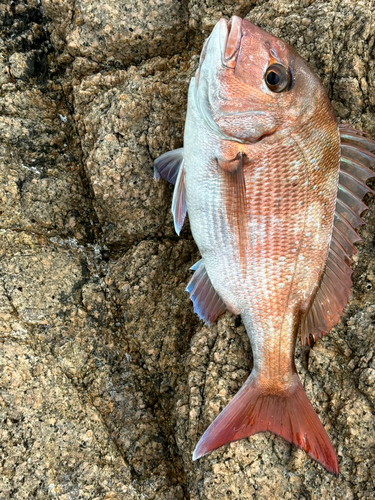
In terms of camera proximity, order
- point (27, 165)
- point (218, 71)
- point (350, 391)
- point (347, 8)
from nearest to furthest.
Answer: point (218, 71) < point (350, 391) < point (347, 8) < point (27, 165)

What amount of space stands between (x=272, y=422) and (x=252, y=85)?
5.26 feet

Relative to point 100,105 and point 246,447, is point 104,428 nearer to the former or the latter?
point 246,447

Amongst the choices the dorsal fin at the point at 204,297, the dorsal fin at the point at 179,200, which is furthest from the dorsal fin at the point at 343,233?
the dorsal fin at the point at 179,200

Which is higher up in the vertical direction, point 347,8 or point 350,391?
point 347,8

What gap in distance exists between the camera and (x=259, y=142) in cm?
202

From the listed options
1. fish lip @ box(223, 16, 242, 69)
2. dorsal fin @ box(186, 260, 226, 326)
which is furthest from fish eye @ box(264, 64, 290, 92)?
dorsal fin @ box(186, 260, 226, 326)

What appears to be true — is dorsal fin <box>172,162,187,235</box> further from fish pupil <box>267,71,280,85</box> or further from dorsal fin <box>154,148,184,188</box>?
fish pupil <box>267,71,280,85</box>

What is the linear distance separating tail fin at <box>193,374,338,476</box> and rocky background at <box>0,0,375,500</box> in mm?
75

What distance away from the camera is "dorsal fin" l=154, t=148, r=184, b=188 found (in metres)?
2.44

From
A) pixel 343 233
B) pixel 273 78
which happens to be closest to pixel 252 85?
pixel 273 78

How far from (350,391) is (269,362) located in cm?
42

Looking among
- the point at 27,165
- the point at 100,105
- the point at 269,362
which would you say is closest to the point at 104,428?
the point at 269,362

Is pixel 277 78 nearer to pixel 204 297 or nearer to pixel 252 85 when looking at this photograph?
pixel 252 85

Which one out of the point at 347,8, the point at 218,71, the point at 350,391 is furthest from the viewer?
the point at 347,8
